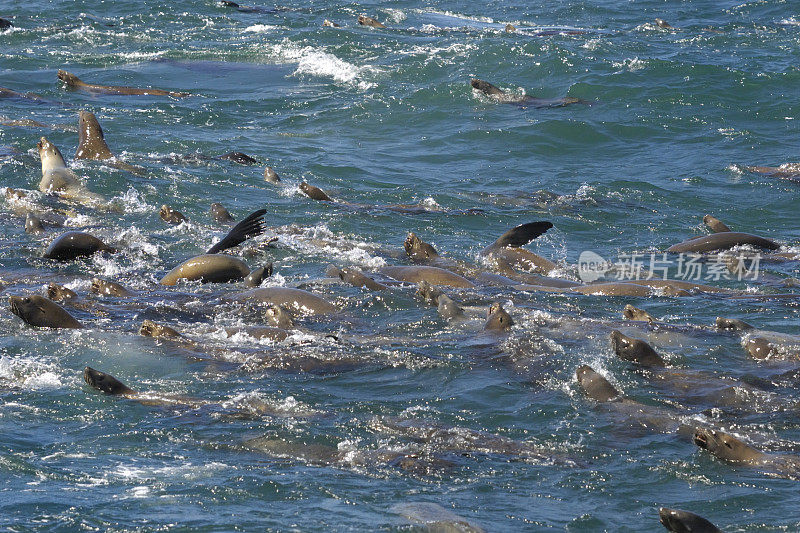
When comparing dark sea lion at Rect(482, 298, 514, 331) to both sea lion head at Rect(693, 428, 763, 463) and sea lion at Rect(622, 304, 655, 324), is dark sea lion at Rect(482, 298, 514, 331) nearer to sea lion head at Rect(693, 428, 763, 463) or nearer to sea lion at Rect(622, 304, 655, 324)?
sea lion at Rect(622, 304, 655, 324)

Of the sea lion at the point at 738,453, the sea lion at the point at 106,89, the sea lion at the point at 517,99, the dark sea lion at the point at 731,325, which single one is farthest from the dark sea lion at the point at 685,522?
the sea lion at the point at 106,89

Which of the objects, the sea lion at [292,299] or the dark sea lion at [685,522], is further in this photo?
the sea lion at [292,299]

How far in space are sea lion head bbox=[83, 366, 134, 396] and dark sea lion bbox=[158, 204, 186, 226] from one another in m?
4.39

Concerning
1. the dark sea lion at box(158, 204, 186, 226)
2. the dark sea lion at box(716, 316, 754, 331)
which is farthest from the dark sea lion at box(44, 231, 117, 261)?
the dark sea lion at box(716, 316, 754, 331)

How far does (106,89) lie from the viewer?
1633cm

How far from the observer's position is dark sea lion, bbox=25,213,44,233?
10.2 meters

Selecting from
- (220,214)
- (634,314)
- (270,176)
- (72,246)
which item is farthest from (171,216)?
(634,314)

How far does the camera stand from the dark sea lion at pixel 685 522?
4.64 metres

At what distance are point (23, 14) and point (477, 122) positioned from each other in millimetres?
11841

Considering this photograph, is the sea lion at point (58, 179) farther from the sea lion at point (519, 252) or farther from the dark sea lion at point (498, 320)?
the dark sea lion at point (498, 320)

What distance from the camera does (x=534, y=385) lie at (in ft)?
22.2

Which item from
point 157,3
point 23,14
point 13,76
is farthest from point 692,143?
point 23,14

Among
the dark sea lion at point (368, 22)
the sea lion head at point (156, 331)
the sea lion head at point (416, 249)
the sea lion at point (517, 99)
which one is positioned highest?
the dark sea lion at point (368, 22)

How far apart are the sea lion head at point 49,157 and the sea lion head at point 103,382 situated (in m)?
5.90
